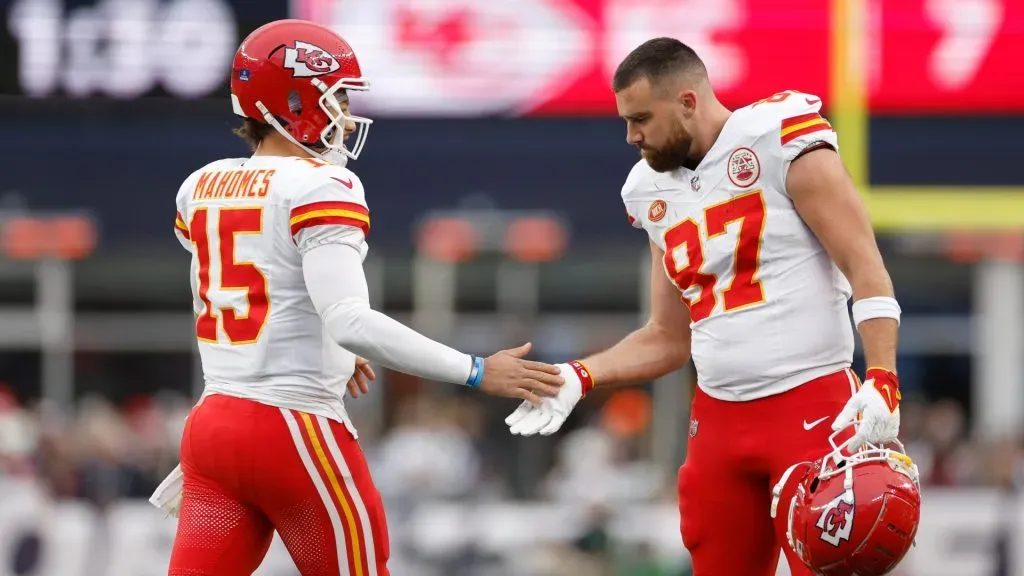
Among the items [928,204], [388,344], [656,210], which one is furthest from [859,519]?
[928,204]

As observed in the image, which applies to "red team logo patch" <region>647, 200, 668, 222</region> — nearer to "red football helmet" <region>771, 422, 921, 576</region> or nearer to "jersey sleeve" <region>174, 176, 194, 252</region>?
"red football helmet" <region>771, 422, 921, 576</region>

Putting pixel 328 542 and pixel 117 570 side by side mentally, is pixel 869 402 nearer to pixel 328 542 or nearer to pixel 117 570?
pixel 328 542

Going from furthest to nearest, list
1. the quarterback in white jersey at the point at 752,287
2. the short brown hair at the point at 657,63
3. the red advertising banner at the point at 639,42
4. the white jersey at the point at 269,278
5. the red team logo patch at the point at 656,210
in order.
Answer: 1. the red advertising banner at the point at 639,42
2. the red team logo patch at the point at 656,210
3. the short brown hair at the point at 657,63
4. the quarterback in white jersey at the point at 752,287
5. the white jersey at the point at 269,278

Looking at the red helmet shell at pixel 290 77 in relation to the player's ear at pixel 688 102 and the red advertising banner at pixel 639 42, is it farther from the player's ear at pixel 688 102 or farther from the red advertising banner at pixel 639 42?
the red advertising banner at pixel 639 42

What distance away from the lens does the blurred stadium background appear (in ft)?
32.0

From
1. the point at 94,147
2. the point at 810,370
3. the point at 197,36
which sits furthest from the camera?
the point at 94,147

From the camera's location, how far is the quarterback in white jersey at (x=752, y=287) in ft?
13.8

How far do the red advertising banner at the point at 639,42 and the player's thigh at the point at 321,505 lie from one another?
7.14 meters

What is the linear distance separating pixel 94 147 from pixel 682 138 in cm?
1016

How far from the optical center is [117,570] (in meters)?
9.31

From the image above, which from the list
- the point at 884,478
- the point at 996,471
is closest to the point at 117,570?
the point at 996,471

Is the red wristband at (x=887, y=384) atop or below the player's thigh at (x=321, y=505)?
atop

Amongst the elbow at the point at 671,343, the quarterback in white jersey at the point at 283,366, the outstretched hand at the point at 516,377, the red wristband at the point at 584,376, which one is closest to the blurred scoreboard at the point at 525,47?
the elbow at the point at 671,343

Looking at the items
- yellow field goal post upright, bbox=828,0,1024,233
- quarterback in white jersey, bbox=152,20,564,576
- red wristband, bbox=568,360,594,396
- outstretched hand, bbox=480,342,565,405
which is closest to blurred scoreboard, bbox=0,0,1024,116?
yellow field goal post upright, bbox=828,0,1024,233
